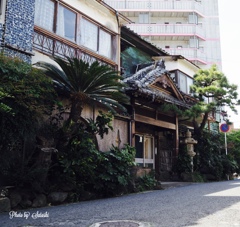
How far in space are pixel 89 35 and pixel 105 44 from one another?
3.65ft

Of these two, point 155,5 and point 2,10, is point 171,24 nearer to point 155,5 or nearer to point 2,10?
point 155,5

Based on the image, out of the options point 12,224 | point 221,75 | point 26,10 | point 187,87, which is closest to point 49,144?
point 12,224

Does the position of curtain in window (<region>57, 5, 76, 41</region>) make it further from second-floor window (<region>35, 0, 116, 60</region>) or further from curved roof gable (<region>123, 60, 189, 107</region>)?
curved roof gable (<region>123, 60, 189, 107</region>)

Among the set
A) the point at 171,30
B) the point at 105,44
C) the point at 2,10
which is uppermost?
the point at 171,30

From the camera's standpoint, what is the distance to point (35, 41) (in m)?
9.59

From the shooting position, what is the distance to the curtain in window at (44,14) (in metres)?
9.86

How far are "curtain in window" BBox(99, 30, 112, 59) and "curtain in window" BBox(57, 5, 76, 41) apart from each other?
1723mm

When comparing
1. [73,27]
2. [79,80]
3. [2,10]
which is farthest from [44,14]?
[79,80]

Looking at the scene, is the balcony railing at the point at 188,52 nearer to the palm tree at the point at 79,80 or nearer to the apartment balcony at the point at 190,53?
the apartment balcony at the point at 190,53

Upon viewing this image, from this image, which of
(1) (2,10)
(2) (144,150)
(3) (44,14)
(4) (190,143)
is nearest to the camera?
(1) (2,10)

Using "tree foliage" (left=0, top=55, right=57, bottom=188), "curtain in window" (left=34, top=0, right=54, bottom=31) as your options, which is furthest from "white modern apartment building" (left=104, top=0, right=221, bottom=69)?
"tree foliage" (left=0, top=55, right=57, bottom=188)

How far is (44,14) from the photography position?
33.1 ft

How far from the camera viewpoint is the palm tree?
848cm

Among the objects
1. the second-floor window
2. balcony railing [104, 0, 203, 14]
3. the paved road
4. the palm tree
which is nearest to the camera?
the paved road
